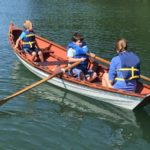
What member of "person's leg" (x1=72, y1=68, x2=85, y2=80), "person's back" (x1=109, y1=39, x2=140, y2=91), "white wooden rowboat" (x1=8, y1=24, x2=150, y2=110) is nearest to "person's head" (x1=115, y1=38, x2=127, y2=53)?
"person's back" (x1=109, y1=39, x2=140, y2=91)

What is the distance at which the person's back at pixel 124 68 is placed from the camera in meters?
12.7

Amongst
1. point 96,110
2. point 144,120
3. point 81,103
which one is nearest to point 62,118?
point 96,110

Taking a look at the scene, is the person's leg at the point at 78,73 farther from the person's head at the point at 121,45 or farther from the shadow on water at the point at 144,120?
the person's head at the point at 121,45

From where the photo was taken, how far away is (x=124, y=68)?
12.9m

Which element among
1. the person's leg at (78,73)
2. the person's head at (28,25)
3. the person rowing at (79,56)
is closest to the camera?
the person rowing at (79,56)

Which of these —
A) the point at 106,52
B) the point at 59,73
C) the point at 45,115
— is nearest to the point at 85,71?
the point at 59,73

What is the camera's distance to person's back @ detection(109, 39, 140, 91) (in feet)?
41.7

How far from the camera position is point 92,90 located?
14.4 metres

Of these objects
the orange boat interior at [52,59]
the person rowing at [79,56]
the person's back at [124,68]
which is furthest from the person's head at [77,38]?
the person's back at [124,68]

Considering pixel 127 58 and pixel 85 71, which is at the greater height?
pixel 127 58

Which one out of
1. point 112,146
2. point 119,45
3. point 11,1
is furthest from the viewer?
point 11,1

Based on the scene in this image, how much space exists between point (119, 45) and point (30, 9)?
27.5 meters

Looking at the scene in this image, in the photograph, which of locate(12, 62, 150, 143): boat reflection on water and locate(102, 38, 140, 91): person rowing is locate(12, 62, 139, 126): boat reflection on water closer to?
locate(12, 62, 150, 143): boat reflection on water

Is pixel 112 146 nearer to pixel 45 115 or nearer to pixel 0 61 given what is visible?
pixel 45 115
